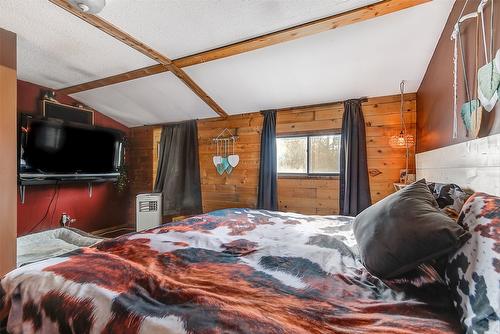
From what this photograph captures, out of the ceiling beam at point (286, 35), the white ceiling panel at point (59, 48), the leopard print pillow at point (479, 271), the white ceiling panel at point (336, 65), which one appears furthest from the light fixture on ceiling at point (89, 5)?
the leopard print pillow at point (479, 271)

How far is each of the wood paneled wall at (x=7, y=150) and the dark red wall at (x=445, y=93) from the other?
341 centimetres

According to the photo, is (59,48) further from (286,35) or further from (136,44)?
(286,35)

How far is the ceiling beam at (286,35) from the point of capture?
1.78 meters

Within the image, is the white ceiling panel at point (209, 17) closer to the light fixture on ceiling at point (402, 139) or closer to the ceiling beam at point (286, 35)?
the ceiling beam at point (286, 35)

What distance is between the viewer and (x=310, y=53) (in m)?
2.38

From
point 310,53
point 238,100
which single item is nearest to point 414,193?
point 310,53

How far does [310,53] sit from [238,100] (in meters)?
1.25

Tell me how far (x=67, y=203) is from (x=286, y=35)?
3.98 meters

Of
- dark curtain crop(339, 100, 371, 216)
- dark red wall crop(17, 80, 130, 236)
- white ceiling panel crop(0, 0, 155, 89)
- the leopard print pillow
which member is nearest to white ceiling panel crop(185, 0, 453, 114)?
dark curtain crop(339, 100, 371, 216)

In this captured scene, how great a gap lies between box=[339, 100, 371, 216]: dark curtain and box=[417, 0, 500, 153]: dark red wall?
58 cm

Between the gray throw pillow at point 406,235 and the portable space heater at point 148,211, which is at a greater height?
the gray throw pillow at point 406,235

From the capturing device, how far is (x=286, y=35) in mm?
2111

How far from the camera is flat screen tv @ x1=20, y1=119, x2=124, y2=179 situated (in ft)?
9.93

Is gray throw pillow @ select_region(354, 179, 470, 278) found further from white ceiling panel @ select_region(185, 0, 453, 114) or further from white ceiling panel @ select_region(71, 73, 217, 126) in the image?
white ceiling panel @ select_region(71, 73, 217, 126)
